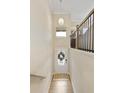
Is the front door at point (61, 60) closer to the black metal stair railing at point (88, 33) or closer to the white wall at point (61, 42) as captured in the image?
the white wall at point (61, 42)

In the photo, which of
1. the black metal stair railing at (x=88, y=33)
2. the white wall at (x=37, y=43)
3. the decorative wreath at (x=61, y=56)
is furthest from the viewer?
the decorative wreath at (x=61, y=56)

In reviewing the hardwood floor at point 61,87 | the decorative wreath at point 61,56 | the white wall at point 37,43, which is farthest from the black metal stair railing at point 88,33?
the decorative wreath at point 61,56

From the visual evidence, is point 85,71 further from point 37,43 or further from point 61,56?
point 61,56

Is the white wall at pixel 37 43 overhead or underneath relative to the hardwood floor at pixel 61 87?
overhead

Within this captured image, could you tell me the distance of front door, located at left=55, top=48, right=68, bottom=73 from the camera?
376 inches

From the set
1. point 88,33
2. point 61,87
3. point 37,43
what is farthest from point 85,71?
point 61,87

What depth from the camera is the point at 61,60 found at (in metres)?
9.58

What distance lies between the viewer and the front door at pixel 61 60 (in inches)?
376

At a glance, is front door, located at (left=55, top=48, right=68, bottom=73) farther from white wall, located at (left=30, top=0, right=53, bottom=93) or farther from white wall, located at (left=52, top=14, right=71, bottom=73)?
white wall, located at (left=30, top=0, right=53, bottom=93)
